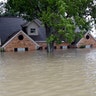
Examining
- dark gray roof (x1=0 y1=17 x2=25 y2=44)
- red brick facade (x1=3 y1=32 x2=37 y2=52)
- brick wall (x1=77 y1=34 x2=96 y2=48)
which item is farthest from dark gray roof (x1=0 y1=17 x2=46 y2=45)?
brick wall (x1=77 y1=34 x2=96 y2=48)

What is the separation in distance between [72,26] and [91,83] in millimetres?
17489

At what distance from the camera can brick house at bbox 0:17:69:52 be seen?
3819 cm

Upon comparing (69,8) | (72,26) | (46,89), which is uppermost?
(69,8)

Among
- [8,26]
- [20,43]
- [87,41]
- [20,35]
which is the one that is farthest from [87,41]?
[8,26]

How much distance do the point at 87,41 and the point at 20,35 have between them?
12003mm

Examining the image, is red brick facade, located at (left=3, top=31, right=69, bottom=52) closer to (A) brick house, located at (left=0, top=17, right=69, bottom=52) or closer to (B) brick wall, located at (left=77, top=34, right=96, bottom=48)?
(A) brick house, located at (left=0, top=17, right=69, bottom=52)

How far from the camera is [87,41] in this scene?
45.8 m

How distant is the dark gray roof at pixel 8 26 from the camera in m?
39.3

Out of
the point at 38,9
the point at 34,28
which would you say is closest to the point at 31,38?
the point at 34,28

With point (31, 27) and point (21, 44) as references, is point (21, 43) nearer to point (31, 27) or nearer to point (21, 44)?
point (21, 44)

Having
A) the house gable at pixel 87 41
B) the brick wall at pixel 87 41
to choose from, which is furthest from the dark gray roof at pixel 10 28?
the house gable at pixel 87 41

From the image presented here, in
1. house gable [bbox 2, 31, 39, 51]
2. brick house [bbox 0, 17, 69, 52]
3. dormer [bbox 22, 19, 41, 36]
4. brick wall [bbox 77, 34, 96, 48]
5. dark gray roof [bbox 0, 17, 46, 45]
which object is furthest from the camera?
brick wall [bbox 77, 34, 96, 48]

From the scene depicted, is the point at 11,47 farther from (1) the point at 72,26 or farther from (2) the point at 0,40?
(1) the point at 72,26

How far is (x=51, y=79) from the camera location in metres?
12.1
